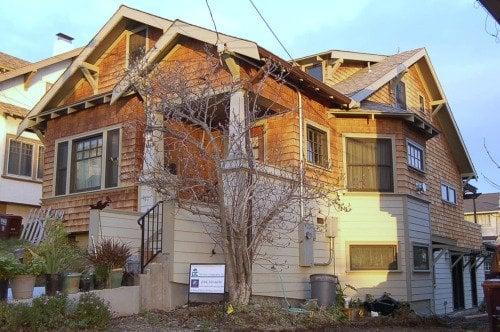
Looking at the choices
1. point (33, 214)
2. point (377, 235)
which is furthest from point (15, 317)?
point (377, 235)

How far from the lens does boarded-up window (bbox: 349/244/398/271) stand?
1628 centimetres

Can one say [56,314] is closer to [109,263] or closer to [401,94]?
[109,263]

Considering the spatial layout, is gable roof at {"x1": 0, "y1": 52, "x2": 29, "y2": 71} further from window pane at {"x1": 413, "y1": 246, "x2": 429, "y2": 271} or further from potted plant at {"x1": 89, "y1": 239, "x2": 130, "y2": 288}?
window pane at {"x1": 413, "y1": 246, "x2": 429, "y2": 271}

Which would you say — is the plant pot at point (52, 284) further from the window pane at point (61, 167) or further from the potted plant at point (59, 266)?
the window pane at point (61, 167)

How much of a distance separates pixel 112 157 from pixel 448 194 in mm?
12591

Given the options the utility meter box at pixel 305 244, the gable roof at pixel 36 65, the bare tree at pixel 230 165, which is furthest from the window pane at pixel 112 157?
the gable roof at pixel 36 65

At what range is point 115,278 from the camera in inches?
433

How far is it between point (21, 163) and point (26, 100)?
2.71 meters

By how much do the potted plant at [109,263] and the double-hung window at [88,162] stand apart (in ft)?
17.1

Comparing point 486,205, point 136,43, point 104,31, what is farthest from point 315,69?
point 486,205

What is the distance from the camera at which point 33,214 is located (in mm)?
17188

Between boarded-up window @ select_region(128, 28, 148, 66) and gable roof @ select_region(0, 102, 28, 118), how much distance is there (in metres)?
8.21

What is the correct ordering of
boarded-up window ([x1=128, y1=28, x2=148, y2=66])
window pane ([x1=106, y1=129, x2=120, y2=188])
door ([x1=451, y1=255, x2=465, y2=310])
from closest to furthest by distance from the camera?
window pane ([x1=106, y1=129, x2=120, y2=188]) → boarded-up window ([x1=128, y1=28, x2=148, y2=66]) → door ([x1=451, y1=255, x2=465, y2=310])

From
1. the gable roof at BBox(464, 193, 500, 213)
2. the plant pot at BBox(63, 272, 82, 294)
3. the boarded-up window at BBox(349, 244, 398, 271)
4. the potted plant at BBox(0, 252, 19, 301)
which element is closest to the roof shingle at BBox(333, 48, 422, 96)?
the boarded-up window at BBox(349, 244, 398, 271)
